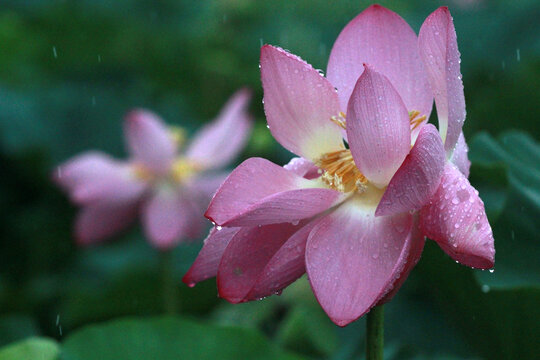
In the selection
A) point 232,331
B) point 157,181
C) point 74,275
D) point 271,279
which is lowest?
point 74,275

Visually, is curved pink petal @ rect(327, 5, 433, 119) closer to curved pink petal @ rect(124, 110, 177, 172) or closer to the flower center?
the flower center

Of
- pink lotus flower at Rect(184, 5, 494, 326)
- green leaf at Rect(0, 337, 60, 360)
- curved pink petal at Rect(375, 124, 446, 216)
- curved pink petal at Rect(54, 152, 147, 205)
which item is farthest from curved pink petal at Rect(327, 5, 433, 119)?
curved pink petal at Rect(54, 152, 147, 205)

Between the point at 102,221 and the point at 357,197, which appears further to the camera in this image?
the point at 102,221

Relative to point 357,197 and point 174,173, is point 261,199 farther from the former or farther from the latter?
point 174,173

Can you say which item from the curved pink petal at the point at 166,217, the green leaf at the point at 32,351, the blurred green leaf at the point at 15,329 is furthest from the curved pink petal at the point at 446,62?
the curved pink petal at the point at 166,217

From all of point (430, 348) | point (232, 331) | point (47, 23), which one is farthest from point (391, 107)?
point (47, 23)

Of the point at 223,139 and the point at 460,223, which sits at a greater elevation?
the point at 460,223

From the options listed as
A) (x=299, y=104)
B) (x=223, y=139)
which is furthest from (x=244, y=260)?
(x=223, y=139)

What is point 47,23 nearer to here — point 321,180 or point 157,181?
point 157,181
